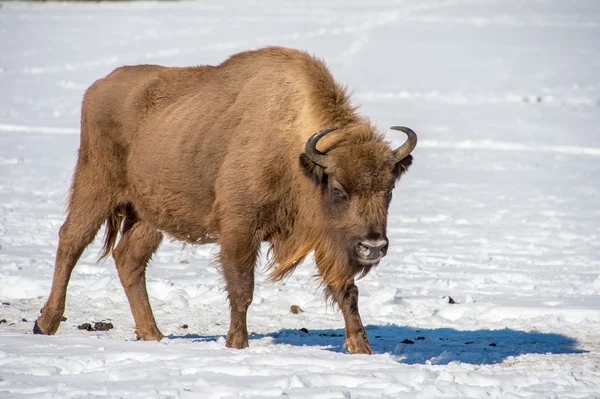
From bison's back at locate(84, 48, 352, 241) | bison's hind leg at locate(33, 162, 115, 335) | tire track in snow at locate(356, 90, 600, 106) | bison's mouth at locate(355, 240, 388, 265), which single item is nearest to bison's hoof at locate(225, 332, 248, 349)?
bison's back at locate(84, 48, 352, 241)

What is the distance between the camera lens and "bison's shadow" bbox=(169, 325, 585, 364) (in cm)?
664

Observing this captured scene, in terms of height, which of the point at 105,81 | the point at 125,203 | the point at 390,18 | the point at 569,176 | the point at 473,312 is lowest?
the point at 390,18

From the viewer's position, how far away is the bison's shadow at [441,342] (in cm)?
664

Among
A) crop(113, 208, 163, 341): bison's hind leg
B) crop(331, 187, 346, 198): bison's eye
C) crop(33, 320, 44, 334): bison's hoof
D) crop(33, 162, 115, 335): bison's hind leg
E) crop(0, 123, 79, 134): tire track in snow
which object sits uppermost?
crop(331, 187, 346, 198): bison's eye

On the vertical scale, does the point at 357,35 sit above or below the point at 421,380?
below

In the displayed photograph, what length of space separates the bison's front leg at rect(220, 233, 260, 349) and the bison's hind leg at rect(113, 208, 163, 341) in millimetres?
1043

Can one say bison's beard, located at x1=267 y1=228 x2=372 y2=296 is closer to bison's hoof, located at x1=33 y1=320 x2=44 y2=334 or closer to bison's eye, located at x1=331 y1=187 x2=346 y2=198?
bison's eye, located at x1=331 y1=187 x2=346 y2=198

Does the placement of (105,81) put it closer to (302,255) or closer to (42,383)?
(302,255)

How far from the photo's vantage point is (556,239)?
36.9ft

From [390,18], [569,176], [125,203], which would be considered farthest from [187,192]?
[390,18]

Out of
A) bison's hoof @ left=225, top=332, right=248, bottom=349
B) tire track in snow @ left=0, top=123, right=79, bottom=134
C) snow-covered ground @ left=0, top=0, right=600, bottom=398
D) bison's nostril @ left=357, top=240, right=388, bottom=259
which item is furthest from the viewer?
tire track in snow @ left=0, top=123, right=79, bottom=134

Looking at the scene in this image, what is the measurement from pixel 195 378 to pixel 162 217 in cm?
259

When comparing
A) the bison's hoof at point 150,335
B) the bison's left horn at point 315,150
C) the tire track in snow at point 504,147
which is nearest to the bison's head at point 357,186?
the bison's left horn at point 315,150

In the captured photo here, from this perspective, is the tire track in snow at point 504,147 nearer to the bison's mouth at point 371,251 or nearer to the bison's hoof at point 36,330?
the bison's hoof at point 36,330
